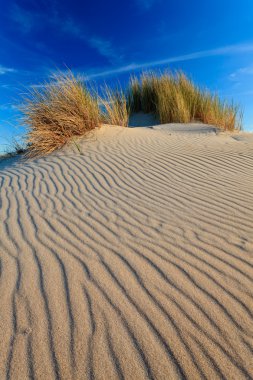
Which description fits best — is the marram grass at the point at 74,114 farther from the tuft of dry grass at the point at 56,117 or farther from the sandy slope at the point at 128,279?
the sandy slope at the point at 128,279

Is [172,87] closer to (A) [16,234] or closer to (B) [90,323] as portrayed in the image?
(A) [16,234]

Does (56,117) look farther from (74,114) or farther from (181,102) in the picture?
(181,102)

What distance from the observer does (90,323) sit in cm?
185

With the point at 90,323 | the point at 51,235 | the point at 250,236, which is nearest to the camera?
the point at 90,323

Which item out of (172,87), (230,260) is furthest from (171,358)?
(172,87)

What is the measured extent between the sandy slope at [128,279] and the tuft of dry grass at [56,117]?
245cm

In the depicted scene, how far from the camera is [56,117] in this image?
671 centimetres

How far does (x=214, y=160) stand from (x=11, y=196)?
12.4 ft

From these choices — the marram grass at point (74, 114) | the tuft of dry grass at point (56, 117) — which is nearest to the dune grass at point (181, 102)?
the marram grass at point (74, 114)

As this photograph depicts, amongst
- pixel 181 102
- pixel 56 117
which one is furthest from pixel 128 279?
pixel 181 102

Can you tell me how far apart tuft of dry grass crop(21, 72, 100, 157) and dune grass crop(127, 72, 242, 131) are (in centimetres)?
469

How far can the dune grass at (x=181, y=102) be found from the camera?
34.9 feet

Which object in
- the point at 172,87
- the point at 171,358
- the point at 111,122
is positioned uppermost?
the point at 172,87

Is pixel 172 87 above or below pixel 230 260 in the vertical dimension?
above
